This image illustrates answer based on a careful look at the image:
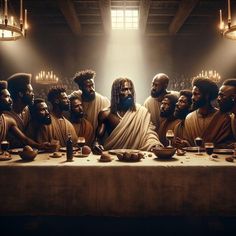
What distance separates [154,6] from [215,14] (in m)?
2.55

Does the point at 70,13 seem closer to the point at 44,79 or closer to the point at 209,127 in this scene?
the point at 44,79

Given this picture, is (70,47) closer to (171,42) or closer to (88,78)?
(171,42)

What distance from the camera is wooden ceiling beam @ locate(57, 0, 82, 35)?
892cm

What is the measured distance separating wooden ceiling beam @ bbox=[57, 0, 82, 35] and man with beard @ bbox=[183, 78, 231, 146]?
5350mm

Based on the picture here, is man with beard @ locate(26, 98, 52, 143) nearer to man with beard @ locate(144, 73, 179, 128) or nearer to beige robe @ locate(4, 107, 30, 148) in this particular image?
beige robe @ locate(4, 107, 30, 148)

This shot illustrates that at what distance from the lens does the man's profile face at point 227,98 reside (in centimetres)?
496

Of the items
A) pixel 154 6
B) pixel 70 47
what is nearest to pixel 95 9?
pixel 154 6

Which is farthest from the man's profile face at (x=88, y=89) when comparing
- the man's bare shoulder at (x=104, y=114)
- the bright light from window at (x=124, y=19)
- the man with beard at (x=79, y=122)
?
the bright light from window at (x=124, y=19)

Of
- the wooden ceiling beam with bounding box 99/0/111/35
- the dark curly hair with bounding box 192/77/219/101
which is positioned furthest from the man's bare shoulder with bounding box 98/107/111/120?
the wooden ceiling beam with bounding box 99/0/111/35

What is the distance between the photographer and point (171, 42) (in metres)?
13.6

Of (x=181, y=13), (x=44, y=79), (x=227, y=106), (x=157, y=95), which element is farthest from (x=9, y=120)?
(x=181, y=13)

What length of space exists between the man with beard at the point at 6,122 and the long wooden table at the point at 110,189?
144cm

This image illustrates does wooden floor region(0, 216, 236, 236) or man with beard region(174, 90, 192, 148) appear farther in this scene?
man with beard region(174, 90, 192, 148)

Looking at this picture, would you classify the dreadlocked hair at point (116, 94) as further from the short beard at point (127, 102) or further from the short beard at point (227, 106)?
Answer: the short beard at point (227, 106)
